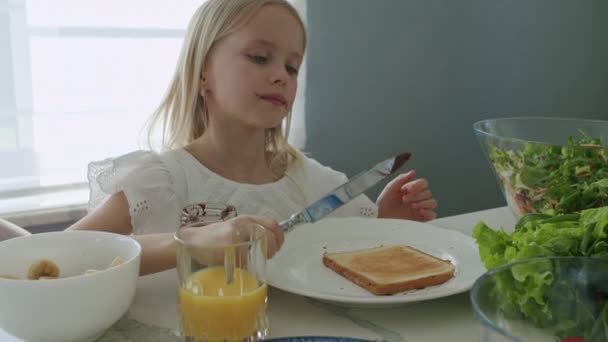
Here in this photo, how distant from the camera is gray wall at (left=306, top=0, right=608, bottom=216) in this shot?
2.32 meters

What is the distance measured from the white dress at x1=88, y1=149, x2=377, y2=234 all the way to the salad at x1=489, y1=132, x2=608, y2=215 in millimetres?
518

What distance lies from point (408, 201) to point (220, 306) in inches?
31.5

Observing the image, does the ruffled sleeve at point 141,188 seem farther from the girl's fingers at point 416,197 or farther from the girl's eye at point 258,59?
the girl's fingers at point 416,197

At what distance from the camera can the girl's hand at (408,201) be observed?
1316 mm

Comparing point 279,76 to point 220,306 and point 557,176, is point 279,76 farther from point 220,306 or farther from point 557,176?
point 220,306

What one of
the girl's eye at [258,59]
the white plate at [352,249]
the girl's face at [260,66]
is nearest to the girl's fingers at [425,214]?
the white plate at [352,249]

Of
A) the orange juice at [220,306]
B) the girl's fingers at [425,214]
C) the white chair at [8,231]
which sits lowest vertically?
the girl's fingers at [425,214]

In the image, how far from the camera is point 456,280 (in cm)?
78

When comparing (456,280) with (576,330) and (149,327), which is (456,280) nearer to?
(576,330)

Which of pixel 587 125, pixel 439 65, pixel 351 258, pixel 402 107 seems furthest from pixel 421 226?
pixel 439 65

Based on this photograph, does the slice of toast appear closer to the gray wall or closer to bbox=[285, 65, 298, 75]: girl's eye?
bbox=[285, 65, 298, 75]: girl's eye

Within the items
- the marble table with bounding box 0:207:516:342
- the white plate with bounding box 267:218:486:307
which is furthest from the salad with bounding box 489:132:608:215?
the marble table with bounding box 0:207:516:342

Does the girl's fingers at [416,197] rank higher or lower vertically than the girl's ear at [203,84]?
lower

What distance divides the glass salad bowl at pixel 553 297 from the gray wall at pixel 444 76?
Answer: 70.3 inches
